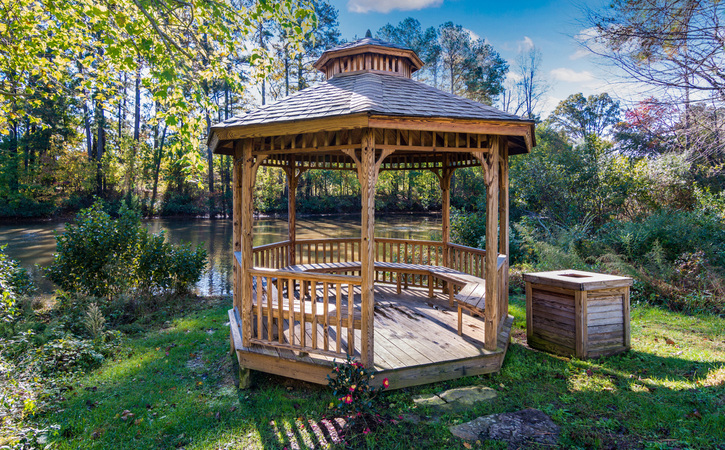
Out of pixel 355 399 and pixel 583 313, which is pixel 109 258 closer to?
pixel 355 399

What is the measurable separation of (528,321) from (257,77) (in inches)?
240

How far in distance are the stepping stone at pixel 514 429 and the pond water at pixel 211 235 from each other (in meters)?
8.05

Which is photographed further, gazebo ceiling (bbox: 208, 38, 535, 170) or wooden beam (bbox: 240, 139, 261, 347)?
wooden beam (bbox: 240, 139, 261, 347)

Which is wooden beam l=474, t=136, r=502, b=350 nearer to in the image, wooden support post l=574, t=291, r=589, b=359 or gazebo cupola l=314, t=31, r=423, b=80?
wooden support post l=574, t=291, r=589, b=359

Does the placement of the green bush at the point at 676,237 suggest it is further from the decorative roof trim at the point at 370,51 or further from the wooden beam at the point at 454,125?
the decorative roof trim at the point at 370,51

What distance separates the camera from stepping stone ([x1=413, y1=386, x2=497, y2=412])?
3.57m

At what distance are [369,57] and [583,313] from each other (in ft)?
16.0

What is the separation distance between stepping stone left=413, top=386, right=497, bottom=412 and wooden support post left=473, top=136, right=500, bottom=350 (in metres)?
0.66

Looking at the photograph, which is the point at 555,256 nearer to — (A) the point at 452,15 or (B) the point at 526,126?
(B) the point at 526,126

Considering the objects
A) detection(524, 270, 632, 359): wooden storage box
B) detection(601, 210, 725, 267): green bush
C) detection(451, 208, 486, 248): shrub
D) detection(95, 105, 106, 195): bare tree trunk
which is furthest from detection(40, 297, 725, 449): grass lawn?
detection(95, 105, 106, 195): bare tree trunk

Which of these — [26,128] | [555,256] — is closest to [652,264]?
[555,256]

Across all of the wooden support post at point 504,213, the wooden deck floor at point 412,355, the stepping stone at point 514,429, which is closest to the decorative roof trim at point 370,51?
the wooden support post at point 504,213

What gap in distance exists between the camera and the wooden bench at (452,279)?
15.5 ft

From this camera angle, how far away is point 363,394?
3395 millimetres
